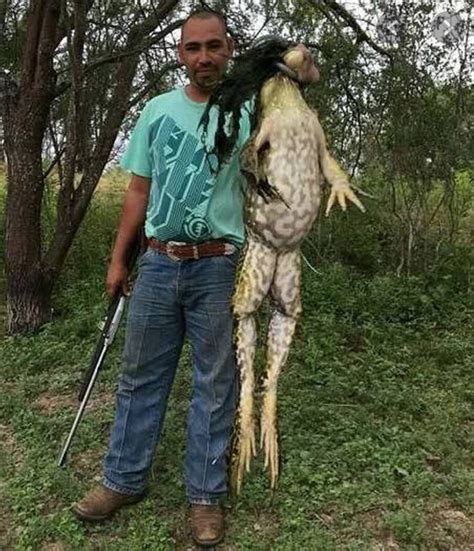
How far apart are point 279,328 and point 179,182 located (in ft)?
2.35

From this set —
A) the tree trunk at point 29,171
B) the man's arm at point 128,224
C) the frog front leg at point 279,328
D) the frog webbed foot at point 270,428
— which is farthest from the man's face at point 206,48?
the tree trunk at point 29,171

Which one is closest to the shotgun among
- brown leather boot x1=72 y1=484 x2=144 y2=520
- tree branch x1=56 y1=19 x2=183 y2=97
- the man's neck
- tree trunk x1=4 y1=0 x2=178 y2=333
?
brown leather boot x1=72 y1=484 x2=144 y2=520

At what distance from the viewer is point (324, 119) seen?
607 cm

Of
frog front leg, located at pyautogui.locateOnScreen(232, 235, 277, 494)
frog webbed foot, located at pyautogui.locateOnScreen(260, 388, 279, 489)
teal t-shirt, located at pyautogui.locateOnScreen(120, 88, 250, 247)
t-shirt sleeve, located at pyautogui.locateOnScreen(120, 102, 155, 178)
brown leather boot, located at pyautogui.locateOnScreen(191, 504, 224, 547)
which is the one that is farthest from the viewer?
brown leather boot, located at pyautogui.locateOnScreen(191, 504, 224, 547)

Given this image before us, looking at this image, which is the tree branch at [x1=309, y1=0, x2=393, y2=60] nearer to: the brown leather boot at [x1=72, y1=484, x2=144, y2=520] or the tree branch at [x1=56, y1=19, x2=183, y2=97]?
the tree branch at [x1=56, y1=19, x2=183, y2=97]

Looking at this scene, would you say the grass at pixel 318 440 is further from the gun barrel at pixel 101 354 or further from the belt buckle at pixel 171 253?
the belt buckle at pixel 171 253

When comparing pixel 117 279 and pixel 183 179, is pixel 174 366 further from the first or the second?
pixel 183 179

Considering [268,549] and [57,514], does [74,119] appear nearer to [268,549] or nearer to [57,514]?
[57,514]

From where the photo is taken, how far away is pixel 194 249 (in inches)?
114

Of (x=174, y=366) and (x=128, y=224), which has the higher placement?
(x=128, y=224)

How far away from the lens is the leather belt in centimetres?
290

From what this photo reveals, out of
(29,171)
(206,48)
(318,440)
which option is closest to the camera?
(206,48)

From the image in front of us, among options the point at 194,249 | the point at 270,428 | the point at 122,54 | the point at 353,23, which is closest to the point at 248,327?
the point at 270,428

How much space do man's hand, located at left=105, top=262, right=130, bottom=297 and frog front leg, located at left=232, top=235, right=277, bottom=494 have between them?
3.19 ft
